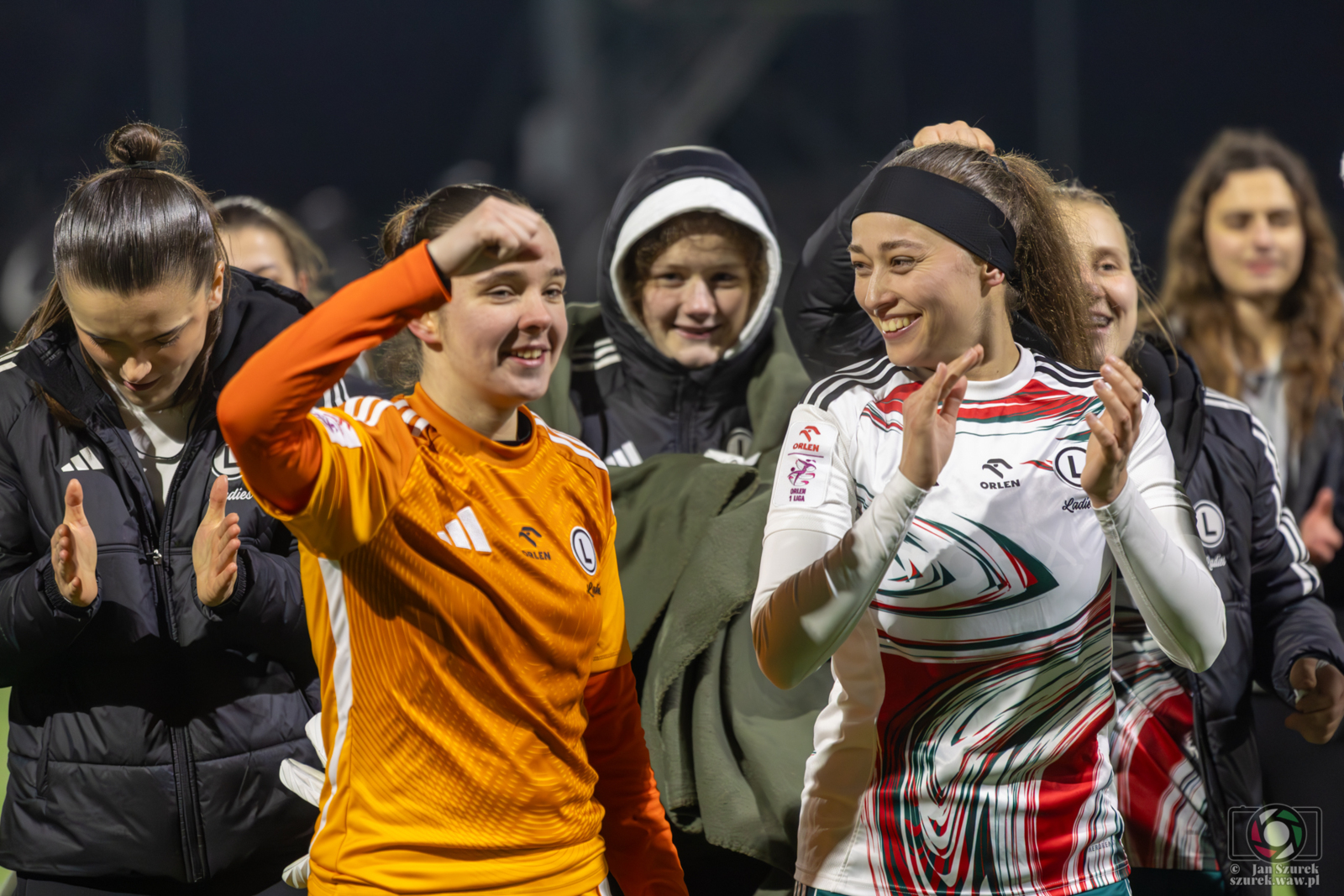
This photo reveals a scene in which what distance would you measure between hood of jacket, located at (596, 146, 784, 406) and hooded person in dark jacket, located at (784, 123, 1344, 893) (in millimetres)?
274

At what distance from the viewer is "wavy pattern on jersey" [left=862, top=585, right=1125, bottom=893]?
5.68ft

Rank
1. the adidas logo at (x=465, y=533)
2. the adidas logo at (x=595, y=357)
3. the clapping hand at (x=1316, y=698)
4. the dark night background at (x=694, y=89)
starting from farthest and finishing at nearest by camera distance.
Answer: the dark night background at (x=694, y=89)
the adidas logo at (x=595, y=357)
the clapping hand at (x=1316, y=698)
the adidas logo at (x=465, y=533)

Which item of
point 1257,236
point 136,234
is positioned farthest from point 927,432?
point 1257,236

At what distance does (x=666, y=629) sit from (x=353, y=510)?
88 centimetres

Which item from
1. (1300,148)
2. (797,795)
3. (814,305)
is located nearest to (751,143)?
(1300,148)

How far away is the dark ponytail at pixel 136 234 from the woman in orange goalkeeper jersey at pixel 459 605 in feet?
1.89

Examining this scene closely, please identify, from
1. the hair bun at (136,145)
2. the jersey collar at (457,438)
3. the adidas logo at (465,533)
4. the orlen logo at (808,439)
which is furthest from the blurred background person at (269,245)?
the orlen logo at (808,439)

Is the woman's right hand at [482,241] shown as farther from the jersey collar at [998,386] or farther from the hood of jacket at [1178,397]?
the hood of jacket at [1178,397]

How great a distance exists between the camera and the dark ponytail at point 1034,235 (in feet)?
6.00

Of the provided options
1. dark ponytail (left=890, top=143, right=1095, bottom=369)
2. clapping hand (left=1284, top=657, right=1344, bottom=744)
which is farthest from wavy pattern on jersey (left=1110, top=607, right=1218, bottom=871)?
dark ponytail (left=890, top=143, right=1095, bottom=369)

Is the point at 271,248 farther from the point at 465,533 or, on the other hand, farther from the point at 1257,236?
the point at 1257,236

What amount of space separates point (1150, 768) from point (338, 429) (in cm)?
169

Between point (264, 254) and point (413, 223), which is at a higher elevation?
point (264, 254)

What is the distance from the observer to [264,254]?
11.1 ft
